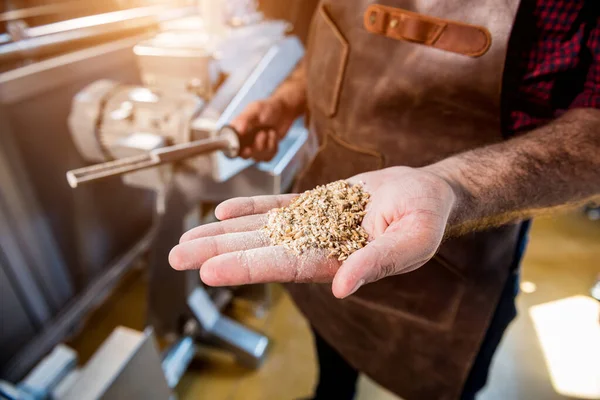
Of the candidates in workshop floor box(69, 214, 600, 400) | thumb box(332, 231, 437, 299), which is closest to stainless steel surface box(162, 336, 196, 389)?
workshop floor box(69, 214, 600, 400)

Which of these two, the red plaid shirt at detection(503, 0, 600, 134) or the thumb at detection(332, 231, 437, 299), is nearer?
the thumb at detection(332, 231, 437, 299)

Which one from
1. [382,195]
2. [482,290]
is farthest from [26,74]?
[482,290]

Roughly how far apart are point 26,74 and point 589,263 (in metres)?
2.25

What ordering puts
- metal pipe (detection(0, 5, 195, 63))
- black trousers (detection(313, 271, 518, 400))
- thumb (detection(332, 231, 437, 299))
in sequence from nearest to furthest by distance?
thumb (detection(332, 231, 437, 299)) → black trousers (detection(313, 271, 518, 400)) → metal pipe (detection(0, 5, 195, 63))

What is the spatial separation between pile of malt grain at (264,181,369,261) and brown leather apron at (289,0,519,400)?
158 mm

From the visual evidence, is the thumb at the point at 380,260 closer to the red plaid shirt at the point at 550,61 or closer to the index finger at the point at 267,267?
the index finger at the point at 267,267

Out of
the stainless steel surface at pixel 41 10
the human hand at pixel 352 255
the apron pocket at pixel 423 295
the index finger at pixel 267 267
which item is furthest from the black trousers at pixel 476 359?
the stainless steel surface at pixel 41 10

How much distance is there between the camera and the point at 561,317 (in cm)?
148

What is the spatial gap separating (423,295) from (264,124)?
576 millimetres

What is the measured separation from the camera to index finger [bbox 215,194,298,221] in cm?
57

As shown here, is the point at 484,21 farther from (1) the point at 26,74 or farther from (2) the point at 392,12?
(1) the point at 26,74

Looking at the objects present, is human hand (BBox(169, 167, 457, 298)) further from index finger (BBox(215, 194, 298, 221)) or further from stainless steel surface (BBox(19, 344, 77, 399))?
stainless steel surface (BBox(19, 344, 77, 399))

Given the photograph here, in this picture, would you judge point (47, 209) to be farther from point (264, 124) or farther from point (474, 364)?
point (474, 364)

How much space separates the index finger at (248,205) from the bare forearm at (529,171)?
245 millimetres
